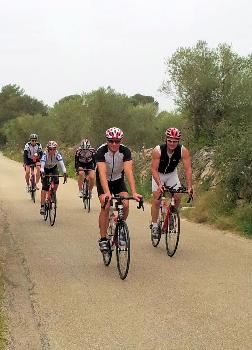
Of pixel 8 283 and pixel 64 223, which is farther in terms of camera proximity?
pixel 64 223

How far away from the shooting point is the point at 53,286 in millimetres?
6848

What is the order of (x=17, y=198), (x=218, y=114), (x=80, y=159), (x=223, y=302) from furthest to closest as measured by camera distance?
1. (x=218, y=114)
2. (x=17, y=198)
3. (x=80, y=159)
4. (x=223, y=302)

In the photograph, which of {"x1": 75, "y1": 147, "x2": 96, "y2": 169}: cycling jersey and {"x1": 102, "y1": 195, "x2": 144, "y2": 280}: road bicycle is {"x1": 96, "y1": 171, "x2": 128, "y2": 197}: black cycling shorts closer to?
{"x1": 102, "y1": 195, "x2": 144, "y2": 280}: road bicycle

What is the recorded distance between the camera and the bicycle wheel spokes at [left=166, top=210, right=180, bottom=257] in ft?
28.1

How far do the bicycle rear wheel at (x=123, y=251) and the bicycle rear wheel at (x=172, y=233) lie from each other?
1431mm

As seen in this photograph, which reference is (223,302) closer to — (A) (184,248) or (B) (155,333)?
(B) (155,333)

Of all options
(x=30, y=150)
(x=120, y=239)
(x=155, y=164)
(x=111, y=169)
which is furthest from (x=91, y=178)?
(x=120, y=239)

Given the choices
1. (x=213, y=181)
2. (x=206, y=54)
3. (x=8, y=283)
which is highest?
(x=206, y=54)

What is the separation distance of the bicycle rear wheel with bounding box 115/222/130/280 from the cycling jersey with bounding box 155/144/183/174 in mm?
2024

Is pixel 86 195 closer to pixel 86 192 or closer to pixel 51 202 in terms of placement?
pixel 86 192

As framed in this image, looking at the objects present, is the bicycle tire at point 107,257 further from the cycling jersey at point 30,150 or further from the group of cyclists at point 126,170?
the cycling jersey at point 30,150

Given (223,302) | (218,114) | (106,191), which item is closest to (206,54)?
(218,114)

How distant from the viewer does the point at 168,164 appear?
9.14 meters

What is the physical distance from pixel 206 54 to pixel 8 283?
59.6 ft
